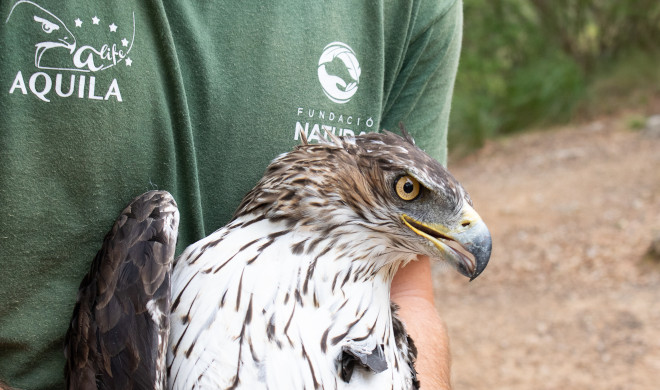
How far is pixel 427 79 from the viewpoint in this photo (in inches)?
111

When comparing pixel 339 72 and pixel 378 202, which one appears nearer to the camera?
pixel 378 202

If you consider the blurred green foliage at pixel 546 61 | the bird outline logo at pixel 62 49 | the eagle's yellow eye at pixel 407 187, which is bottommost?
the eagle's yellow eye at pixel 407 187

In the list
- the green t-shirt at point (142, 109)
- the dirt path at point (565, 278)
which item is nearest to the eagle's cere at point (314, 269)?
the green t-shirt at point (142, 109)

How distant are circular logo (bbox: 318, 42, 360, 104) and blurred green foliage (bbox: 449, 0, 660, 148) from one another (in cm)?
1165

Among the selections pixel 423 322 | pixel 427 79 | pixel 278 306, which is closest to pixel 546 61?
pixel 427 79

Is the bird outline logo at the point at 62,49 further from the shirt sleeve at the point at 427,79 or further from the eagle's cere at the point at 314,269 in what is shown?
the shirt sleeve at the point at 427,79

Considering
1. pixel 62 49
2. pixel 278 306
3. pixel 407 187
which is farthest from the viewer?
pixel 407 187

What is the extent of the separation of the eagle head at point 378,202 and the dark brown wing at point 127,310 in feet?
1.03

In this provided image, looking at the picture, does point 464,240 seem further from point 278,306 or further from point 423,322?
point 423,322

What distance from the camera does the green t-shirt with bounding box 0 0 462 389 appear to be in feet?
6.74

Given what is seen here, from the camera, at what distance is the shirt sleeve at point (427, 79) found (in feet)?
9.05

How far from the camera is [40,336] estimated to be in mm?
2162

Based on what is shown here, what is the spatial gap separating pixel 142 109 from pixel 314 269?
0.68 metres

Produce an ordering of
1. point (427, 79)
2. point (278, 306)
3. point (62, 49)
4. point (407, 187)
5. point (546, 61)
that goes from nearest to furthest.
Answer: point (62, 49)
point (278, 306)
point (407, 187)
point (427, 79)
point (546, 61)
